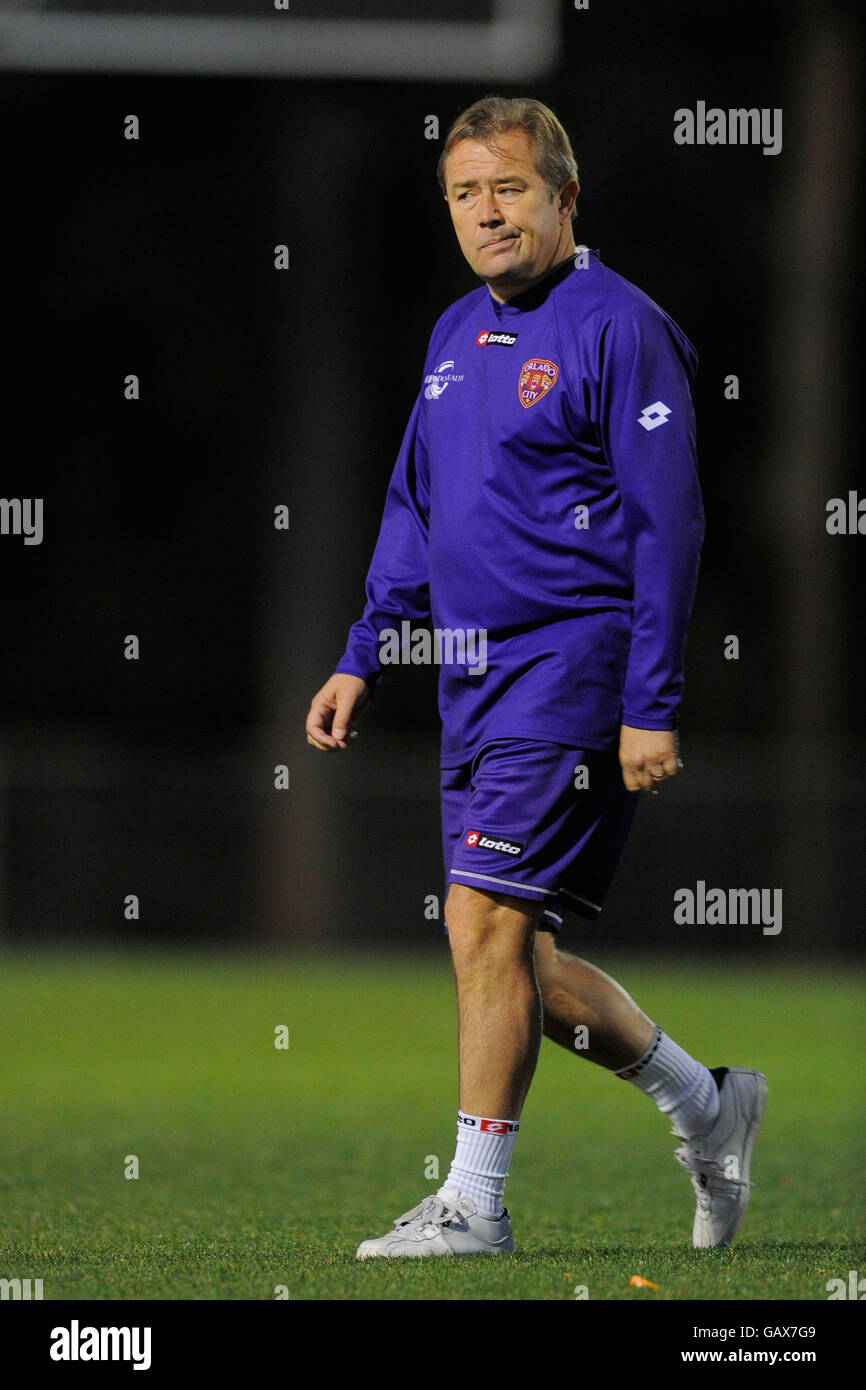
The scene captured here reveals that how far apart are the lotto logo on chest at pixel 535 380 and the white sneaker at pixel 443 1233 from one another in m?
1.67

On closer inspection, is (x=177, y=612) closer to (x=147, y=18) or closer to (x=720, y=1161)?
(x=147, y=18)

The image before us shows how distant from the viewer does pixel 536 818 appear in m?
4.87

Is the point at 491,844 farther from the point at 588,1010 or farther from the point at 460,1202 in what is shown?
the point at 460,1202

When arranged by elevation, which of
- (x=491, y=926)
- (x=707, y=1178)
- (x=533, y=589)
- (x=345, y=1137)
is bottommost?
(x=345, y=1137)

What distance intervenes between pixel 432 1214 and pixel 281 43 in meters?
7.91

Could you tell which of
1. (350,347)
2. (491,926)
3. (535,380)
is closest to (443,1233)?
(491,926)

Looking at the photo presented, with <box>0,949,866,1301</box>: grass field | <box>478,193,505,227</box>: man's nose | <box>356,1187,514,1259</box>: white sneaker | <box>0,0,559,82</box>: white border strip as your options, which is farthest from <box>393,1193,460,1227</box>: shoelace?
<box>0,0,559,82</box>: white border strip

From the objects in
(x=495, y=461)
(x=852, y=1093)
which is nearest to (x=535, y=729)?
(x=495, y=461)

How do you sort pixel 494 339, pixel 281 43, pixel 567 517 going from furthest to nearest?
pixel 281 43, pixel 494 339, pixel 567 517

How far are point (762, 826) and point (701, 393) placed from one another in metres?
3.41

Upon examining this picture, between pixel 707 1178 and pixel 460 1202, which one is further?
pixel 707 1178

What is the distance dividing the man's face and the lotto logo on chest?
0.21 metres

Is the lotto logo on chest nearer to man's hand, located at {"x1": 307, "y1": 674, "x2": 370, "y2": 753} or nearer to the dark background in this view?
man's hand, located at {"x1": 307, "y1": 674, "x2": 370, "y2": 753}

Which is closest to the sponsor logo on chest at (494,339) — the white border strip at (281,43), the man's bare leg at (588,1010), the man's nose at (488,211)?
the man's nose at (488,211)
